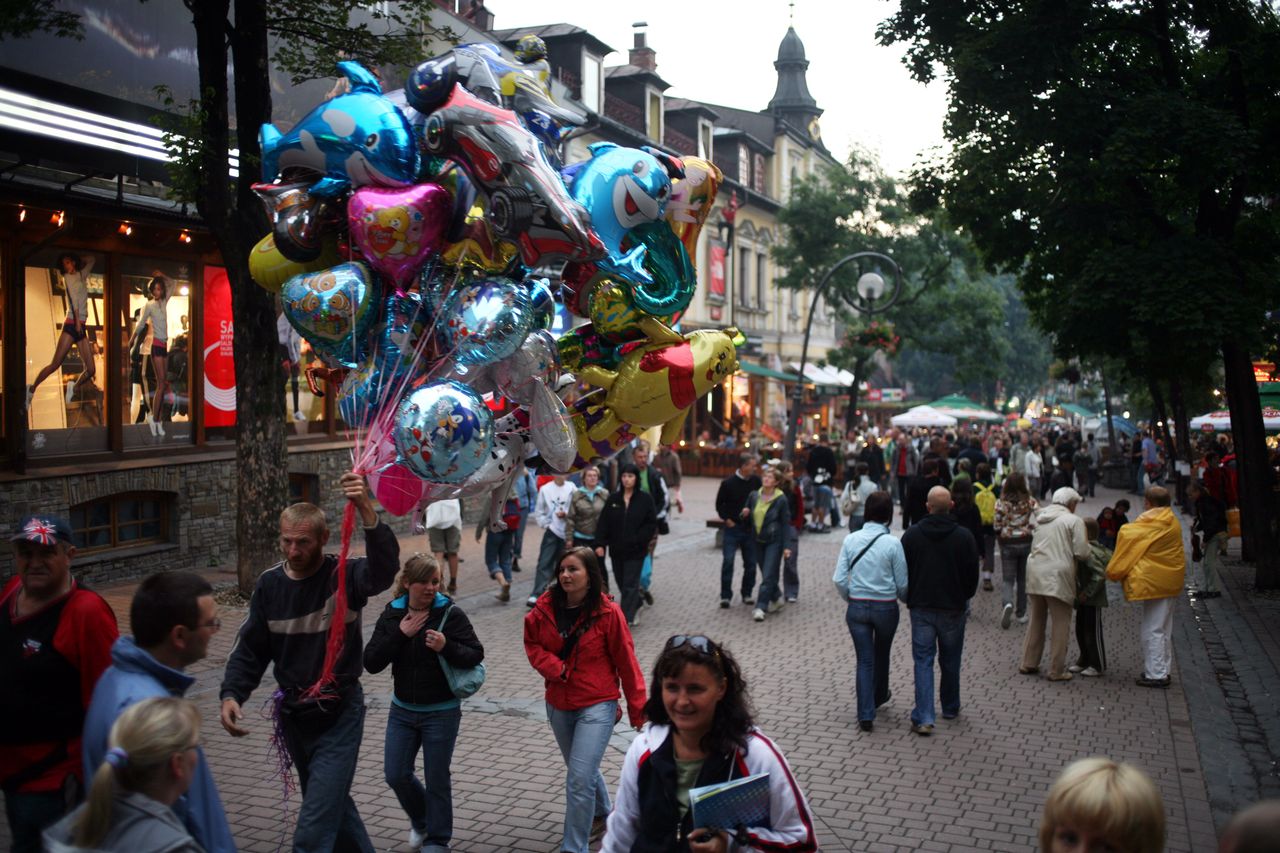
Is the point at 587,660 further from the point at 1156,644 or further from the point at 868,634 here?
the point at 1156,644

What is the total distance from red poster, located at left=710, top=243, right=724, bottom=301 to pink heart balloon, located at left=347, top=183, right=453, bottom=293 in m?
31.1

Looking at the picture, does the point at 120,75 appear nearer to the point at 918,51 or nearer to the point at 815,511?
the point at 918,51

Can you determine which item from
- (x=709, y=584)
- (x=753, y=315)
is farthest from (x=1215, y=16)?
(x=753, y=315)

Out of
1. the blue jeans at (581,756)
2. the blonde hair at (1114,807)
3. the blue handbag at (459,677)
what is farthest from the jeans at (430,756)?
the blonde hair at (1114,807)

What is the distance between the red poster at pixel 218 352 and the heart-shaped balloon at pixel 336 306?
1062 centimetres

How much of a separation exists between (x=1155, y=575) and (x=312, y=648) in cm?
741

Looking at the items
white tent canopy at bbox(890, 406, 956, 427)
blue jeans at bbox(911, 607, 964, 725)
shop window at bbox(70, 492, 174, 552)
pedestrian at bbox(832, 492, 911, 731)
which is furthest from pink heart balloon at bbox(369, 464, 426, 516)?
white tent canopy at bbox(890, 406, 956, 427)

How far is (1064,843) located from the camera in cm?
267

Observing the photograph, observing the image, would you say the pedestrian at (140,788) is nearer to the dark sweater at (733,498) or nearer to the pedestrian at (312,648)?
the pedestrian at (312,648)

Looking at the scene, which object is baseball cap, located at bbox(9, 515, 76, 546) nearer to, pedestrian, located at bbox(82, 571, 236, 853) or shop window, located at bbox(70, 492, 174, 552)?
pedestrian, located at bbox(82, 571, 236, 853)

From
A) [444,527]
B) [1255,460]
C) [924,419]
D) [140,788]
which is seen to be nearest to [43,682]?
[140,788]

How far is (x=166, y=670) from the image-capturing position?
3.54 metres

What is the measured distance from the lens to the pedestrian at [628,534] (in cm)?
1092

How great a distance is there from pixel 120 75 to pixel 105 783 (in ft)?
41.7
